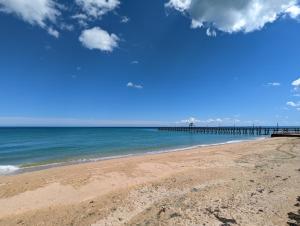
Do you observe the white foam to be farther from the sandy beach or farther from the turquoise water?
the sandy beach

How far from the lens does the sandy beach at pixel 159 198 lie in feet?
15.8

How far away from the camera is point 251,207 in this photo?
5.21 m

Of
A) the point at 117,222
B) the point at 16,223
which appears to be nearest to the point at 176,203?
the point at 117,222

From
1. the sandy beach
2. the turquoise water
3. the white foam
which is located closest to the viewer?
the sandy beach

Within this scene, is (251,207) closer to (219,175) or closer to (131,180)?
(219,175)

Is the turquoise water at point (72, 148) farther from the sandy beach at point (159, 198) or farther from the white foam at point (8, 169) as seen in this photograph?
the sandy beach at point (159, 198)

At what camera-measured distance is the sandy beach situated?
482 centimetres

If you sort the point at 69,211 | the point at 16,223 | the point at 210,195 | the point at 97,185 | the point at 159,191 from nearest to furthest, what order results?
1. the point at 16,223
2. the point at 69,211
3. the point at 210,195
4. the point at 159,191
5. the point at 97,185

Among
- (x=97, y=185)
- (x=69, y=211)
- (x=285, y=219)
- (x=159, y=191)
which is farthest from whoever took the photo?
(x=97, y=185)

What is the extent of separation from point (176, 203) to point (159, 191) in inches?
48.1

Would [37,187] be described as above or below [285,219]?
below

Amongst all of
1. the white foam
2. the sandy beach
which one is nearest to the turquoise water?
the white foam

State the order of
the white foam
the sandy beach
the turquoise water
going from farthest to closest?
the turquoise water
the white foam
the sandy beach

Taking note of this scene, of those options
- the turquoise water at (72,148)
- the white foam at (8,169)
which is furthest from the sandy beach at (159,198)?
the turquoise water at (72,148)
